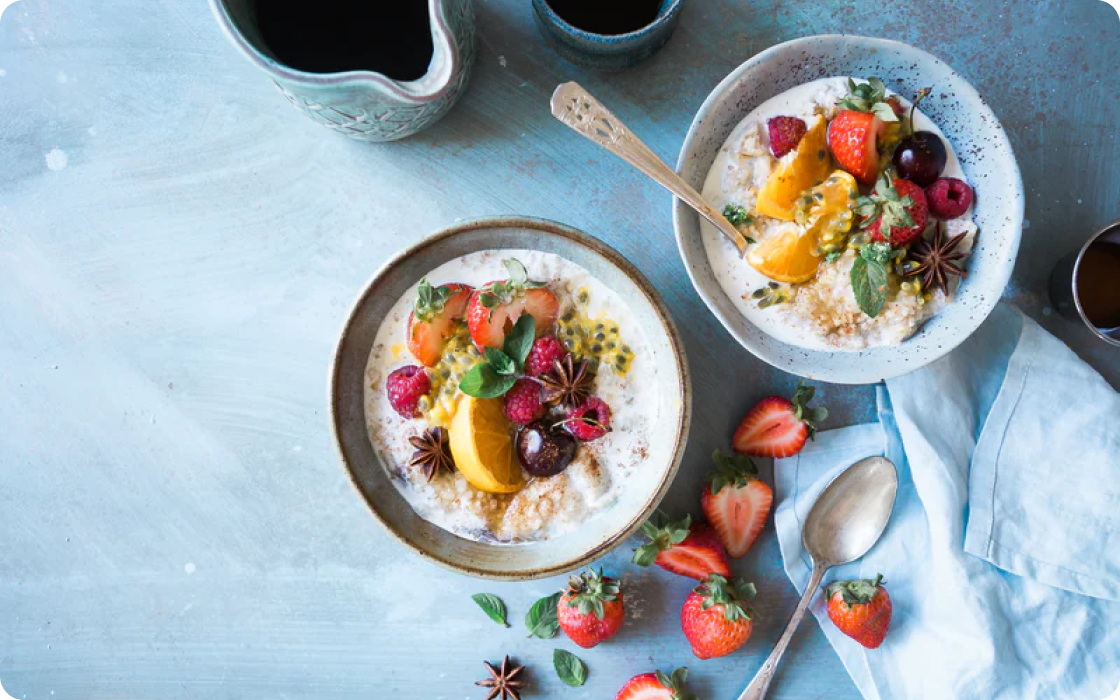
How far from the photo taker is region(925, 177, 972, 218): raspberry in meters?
1.37

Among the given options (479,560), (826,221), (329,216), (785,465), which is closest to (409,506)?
(479,560)

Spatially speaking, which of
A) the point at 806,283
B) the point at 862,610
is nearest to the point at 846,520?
the point at 862,610

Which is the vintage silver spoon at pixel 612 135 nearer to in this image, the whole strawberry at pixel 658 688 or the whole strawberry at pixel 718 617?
the whole strawberry at pixel 718 617

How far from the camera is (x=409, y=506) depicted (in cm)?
145

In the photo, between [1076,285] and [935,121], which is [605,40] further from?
[1076,285]

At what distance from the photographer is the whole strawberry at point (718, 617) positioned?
1503mm

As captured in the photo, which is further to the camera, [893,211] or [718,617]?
[718,617]

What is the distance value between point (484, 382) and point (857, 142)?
28.5 inches

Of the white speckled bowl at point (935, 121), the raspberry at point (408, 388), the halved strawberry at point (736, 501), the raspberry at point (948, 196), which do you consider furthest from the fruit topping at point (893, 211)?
the raspberry at point (408, 388)

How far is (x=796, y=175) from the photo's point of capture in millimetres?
1343

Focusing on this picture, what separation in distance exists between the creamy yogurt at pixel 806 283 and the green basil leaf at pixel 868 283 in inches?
1.6

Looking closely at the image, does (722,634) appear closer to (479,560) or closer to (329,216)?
(479,560)

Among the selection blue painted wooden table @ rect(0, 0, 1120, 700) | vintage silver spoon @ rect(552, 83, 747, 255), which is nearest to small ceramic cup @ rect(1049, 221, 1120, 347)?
blue painted wooden table @ rect(0, 0, 1120, 700)

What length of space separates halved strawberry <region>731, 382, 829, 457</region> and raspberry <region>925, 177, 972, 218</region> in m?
0.39
